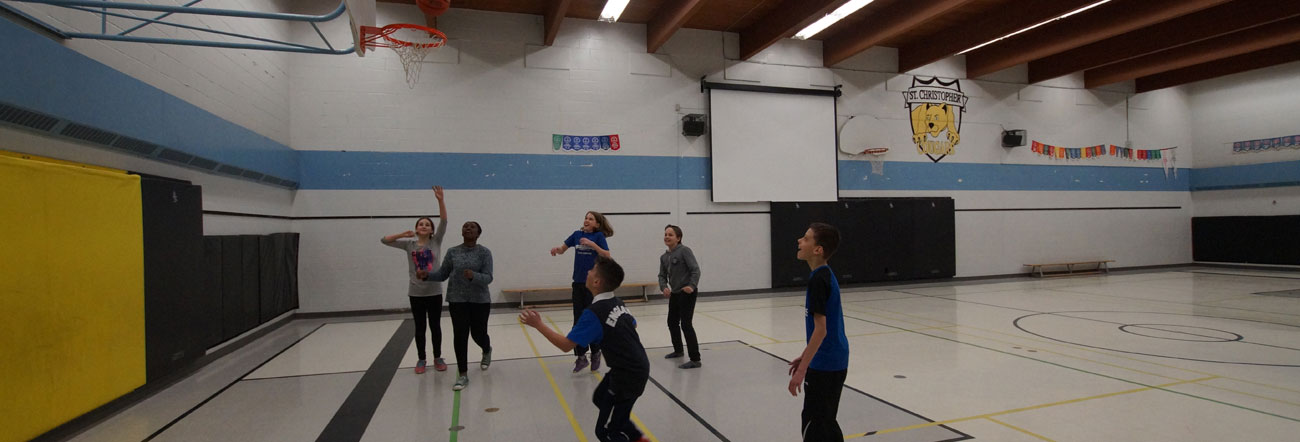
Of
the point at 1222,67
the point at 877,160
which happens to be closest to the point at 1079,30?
the point at 877,160

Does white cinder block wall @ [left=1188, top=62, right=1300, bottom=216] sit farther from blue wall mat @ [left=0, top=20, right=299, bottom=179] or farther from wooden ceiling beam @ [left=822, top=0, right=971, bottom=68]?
blue wall mat @ [left=0, top=20, right=299, bottom=179]

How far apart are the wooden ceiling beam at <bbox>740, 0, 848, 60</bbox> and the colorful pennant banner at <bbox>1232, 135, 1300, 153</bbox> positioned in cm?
1363

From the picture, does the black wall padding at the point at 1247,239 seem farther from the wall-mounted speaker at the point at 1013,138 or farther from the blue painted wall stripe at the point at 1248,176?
the wall-mounted speaker at the point at 1013,138

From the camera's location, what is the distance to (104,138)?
15.8 ft

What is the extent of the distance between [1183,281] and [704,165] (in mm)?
10911

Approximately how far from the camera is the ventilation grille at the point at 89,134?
444cm

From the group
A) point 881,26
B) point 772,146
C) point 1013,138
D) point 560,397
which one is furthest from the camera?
point 1013,138

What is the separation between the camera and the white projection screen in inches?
469

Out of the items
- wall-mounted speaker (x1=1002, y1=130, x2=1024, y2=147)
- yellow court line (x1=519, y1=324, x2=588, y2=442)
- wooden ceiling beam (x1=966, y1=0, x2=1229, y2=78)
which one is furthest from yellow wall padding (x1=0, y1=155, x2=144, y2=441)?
wall-mounted speaker (x1=1002, y1=130, x2=1024, y2=147)

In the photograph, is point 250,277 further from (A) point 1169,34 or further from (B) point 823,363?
(A) point 1169,34

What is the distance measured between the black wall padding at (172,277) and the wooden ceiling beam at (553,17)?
228 inches

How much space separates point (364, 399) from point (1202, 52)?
1740 centimetres

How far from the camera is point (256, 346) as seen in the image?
730 centimetres

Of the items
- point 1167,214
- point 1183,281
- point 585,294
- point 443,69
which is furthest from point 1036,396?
point 1167,214
